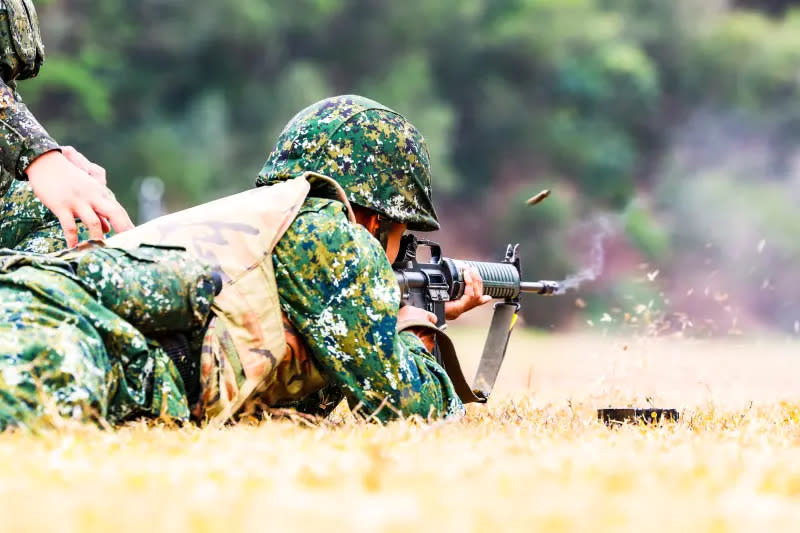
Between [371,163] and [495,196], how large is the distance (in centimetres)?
2405

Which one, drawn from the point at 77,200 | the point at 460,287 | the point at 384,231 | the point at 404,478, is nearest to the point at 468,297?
the point at 460,287

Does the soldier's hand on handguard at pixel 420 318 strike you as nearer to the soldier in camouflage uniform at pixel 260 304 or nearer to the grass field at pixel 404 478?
the soldier in camouflage uniform at pixel 260 304

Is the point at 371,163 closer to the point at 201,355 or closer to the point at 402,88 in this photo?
the point at 201,355

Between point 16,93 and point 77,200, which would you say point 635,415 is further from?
point 16,93

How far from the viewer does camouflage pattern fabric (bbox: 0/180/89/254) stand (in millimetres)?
4555

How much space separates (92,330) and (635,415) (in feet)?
6.19

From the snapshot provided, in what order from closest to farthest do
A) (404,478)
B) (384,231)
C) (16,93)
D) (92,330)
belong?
(404,478) < (92,330) < (384,231) < (16,93)

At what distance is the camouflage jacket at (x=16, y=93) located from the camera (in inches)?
155

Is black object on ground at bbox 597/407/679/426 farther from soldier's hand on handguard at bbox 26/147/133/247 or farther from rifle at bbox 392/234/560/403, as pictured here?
soldier's hand on handguard at bbox 26/147/133/247

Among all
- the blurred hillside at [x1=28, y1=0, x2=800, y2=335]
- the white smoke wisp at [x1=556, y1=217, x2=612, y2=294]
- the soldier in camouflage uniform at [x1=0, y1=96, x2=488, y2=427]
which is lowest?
the soldier in camouflage uniform at [x1=0, y1=96, x2=488, y2=427]

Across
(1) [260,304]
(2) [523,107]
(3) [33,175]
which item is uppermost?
(2) [523,107]

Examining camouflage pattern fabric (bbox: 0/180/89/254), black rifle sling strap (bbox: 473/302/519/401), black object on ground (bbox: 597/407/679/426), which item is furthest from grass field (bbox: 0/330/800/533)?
camouflage pattern fabric (bbox: 0/180/89/254)

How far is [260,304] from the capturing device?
3.55 m

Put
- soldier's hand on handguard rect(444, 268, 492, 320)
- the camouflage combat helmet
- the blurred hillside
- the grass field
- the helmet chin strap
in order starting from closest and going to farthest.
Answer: the grass field, the camouflage combat helmet, the helmet chin strap, soldier's hand on handguard rect(444, 268, 492, 320), the blurred hillside
